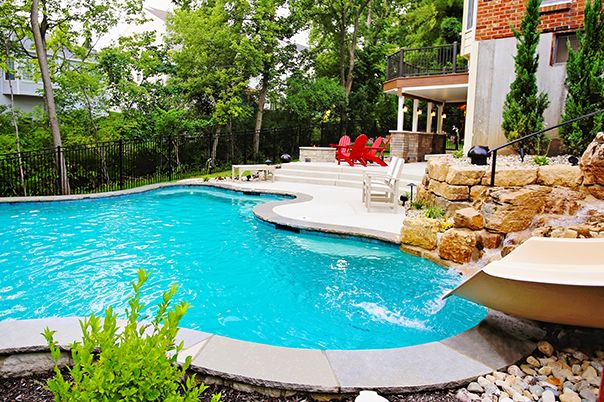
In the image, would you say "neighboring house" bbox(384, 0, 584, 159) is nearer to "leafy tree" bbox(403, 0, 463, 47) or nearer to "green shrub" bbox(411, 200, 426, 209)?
"green shrub" bbox(411, 200, 426, 209)

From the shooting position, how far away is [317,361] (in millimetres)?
2686

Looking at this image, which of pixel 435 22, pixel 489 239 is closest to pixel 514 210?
pixel 489 239

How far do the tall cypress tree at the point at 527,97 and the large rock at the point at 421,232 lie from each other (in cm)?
379

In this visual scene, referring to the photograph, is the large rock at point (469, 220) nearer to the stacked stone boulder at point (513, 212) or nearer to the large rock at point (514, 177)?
the stacked stone boulder at point (513, 212)

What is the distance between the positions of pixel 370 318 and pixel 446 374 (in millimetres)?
1394

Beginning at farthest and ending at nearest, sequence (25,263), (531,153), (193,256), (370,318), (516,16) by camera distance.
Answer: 1. (516,16)
2. (531,153)
3. (193,256)
4. (25,263)
5. (370,318)

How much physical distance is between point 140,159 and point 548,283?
557 inches

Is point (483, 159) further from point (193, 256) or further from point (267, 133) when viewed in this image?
point (267, 133)

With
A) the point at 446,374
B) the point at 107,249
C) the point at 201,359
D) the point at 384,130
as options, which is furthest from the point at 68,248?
the point at 384,130

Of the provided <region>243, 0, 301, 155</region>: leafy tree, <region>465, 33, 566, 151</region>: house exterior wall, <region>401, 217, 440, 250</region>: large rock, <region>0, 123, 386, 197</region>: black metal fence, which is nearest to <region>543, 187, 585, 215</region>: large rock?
<region>401, 217, 440, 250</region>: large rock

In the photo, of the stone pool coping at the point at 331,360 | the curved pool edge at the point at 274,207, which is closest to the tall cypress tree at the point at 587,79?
the curved pool edge at the point at 274,207

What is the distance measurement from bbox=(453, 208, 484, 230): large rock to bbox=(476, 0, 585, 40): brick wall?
5286mm

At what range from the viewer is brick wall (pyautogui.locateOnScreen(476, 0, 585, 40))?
8914 millimetres

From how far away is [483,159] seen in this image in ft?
23.1
